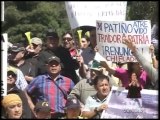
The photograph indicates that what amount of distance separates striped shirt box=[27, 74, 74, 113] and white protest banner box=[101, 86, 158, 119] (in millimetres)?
1055

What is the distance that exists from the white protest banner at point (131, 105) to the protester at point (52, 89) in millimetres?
1040

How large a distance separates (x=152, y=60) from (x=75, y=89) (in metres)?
1.10

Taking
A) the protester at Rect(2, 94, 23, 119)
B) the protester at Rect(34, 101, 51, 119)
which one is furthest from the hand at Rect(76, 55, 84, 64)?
the protester at Rect(2, 94, 23, 119)

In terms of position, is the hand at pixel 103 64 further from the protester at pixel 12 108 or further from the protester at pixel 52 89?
the protester at pixel 12 108

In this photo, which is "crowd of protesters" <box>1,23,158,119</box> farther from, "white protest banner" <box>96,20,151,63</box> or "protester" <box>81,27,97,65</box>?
"white protest banner" <box>96,20,151,63</box>

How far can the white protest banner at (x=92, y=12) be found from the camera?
8.14 meters

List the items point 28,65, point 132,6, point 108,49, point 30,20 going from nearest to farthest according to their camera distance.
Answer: point 108,49 → point 28,65 → point 132,6 → point 30,20

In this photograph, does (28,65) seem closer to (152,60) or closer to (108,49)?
(108,49)

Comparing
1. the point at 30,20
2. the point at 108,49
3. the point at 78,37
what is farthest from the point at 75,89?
the point at 30,20

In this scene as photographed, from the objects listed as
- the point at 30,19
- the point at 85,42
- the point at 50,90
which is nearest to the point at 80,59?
the point at 85,42

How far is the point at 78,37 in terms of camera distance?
923 cm

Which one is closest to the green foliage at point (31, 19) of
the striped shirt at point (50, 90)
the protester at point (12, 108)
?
→ the striped shirt at point (50, 90)

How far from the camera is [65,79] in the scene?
7.25 meters

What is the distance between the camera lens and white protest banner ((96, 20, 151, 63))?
6605mm
